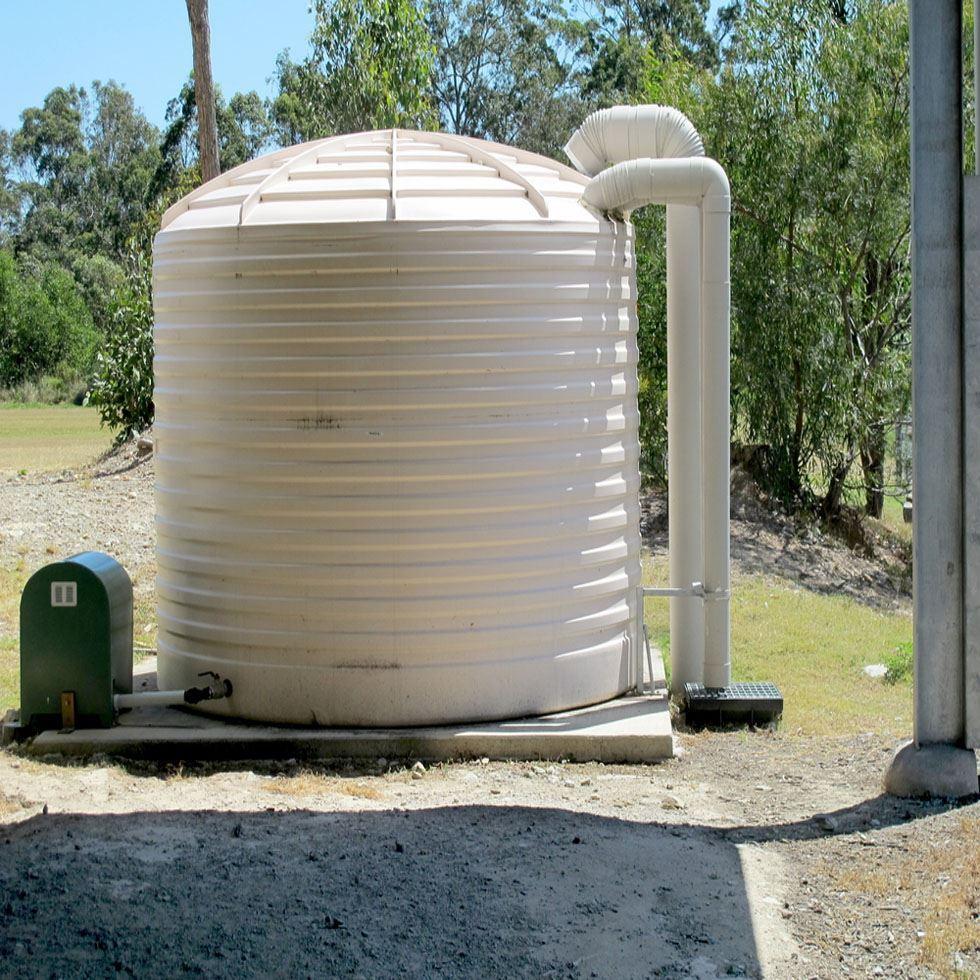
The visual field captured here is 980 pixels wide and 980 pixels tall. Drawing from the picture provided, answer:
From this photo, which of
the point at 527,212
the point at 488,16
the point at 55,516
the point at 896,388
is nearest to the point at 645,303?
the point at 896,388

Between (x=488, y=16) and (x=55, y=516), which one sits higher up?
(x=488, y=16)

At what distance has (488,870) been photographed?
5488 millimetres

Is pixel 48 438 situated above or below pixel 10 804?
above

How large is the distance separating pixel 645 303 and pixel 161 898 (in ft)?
38.8

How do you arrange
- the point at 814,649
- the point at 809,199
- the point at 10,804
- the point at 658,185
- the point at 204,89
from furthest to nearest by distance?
the point at 204,89 < the point at 809,199 < the point at 814,649 < the point at 658,185 < the point at 10,804

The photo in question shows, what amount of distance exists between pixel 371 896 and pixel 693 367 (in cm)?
415

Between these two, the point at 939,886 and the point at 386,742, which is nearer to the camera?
the point at 939,886

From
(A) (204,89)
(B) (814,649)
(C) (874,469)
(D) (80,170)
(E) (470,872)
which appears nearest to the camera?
(E) (470,872)

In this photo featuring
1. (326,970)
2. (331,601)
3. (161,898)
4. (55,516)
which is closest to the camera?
(326,970)

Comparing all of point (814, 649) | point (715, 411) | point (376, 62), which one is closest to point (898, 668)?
point (814, 649)

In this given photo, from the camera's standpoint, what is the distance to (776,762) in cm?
757

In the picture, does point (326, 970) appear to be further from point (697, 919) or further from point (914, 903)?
point (914, 903)

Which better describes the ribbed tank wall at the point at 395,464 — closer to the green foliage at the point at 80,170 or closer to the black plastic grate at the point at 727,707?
the black plastic grate at the point at 727,707

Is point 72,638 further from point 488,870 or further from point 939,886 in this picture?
point 939,886
